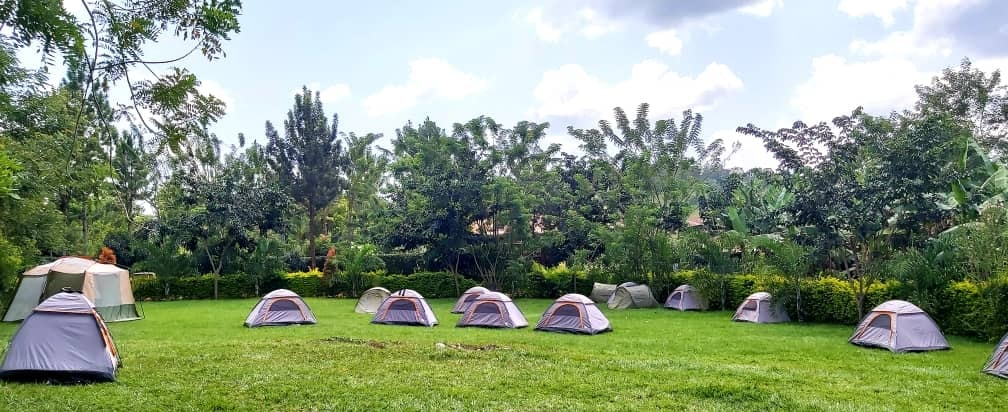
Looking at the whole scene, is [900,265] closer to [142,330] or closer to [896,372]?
[896,372]

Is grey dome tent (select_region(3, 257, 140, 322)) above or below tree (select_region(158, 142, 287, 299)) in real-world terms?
below

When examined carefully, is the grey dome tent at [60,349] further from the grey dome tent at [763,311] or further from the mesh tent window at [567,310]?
the grey dome tent at [763,311]

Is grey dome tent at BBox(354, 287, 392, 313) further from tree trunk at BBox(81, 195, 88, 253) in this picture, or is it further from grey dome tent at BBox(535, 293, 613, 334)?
tree trunk at BBox(81, 195, 88, 253)

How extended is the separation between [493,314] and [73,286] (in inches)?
458

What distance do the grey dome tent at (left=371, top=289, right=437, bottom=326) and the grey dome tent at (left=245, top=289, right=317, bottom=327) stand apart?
1.78m

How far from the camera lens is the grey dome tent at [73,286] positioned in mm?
17781

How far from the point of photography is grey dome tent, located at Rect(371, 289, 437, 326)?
16.3 meters

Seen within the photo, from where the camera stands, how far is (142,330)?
Answer: 15.6 metres

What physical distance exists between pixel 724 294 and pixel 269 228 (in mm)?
18558

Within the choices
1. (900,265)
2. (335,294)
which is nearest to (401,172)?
(335,294)

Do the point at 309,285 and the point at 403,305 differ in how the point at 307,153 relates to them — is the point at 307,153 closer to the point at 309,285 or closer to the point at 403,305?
the point at 309,285

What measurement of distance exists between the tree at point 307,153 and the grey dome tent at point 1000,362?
1101 inches

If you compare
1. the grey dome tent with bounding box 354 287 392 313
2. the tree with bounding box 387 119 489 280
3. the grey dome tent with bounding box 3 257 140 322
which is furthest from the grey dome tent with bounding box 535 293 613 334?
the grey dome tent with bounding box 3 257 140 322

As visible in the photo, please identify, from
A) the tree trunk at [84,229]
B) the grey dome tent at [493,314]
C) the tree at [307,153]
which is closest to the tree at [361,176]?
the tree at [307,153]
